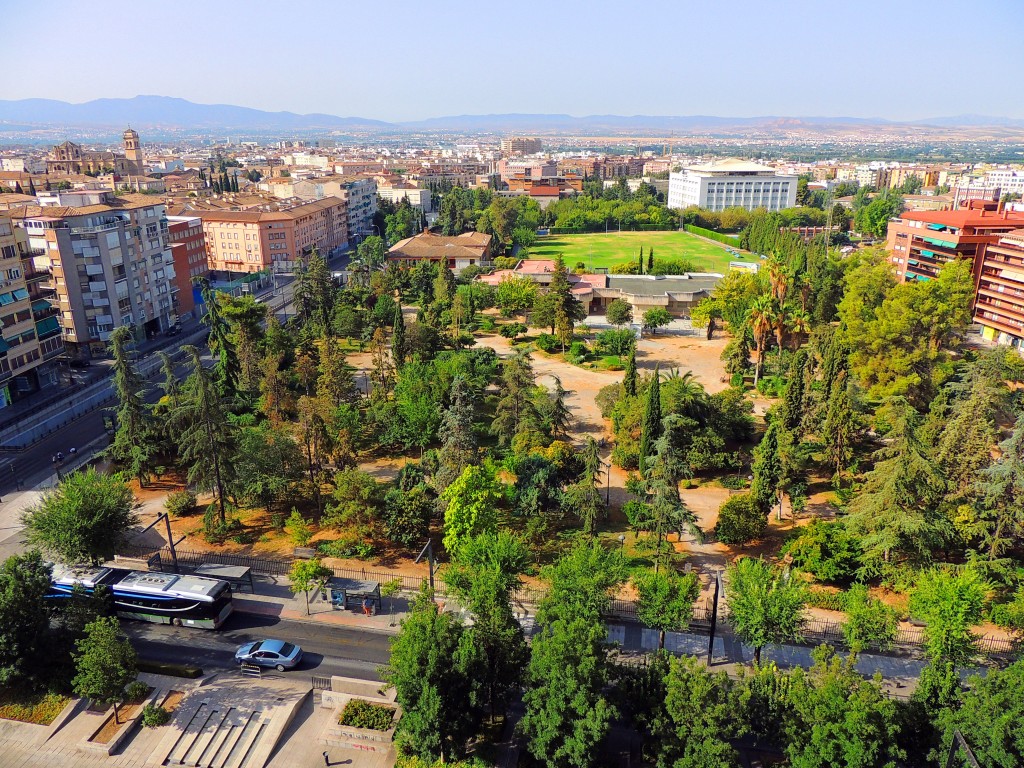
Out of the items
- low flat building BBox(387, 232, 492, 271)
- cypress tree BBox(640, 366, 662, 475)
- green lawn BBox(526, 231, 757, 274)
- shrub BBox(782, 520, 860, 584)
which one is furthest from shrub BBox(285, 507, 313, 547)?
green lawn BBox(526, 231, 757, 274)

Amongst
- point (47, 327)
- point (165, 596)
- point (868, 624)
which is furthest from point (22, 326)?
point (868, 624)

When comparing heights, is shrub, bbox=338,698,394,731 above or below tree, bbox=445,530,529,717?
below

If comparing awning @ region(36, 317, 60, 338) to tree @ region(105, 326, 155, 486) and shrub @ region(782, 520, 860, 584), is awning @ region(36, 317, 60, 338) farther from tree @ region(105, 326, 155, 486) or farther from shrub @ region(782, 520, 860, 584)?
shrub @ region(782, 520, 860, 584)

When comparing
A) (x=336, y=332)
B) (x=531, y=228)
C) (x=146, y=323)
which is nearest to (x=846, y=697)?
(x=336, y=332)

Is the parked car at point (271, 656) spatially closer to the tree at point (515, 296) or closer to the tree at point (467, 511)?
the tree at point (467, 511)

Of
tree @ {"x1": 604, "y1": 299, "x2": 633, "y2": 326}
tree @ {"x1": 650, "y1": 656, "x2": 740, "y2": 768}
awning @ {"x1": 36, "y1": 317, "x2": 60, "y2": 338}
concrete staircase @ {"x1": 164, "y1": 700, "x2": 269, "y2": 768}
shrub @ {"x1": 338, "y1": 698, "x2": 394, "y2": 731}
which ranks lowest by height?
concrete staircase @ {"x1": 164, "y1": 700, "x2": 269, "y2": 768}

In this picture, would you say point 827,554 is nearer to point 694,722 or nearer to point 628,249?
point 694,722

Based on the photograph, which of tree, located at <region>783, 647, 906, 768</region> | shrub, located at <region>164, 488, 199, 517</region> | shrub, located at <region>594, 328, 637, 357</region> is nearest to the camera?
tree, located at <region>783, 647, 906, 768</region>
